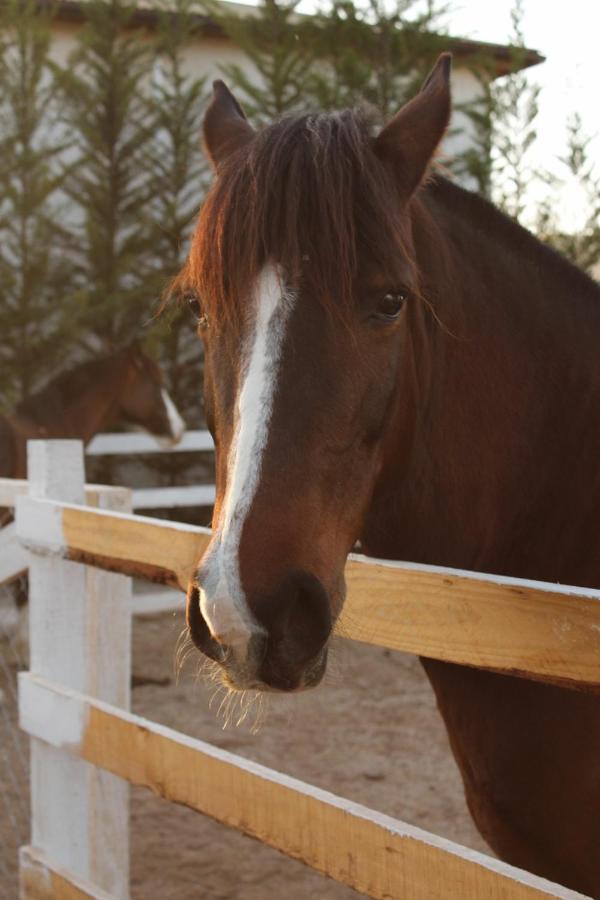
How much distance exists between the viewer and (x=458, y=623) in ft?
5.37

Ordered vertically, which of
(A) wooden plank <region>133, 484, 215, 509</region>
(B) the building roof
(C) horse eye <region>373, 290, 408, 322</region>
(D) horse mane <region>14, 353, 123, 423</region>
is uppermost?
(B) the building roof

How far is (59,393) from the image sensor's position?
25.0ft

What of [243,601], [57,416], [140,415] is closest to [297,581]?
[243,601]

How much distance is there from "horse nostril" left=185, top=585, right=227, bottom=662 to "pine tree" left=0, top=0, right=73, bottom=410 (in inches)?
294

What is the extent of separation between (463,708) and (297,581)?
742 millimetres

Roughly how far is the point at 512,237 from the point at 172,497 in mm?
5999

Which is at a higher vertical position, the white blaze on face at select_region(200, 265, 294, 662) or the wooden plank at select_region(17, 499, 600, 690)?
→ the white blaze on face at select_region(200, 265, 294, 662)

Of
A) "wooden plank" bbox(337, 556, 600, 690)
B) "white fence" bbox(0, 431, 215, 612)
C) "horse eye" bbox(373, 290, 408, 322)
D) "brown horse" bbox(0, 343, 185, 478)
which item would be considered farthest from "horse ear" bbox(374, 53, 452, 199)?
"brown horse" bbox(0, 343, 185, 478)

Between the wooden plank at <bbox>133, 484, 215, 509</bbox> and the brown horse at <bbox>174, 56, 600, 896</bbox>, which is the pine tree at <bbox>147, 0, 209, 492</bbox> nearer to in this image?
the wooden plank at <bbox>133, 484, 215, 509</bbox>

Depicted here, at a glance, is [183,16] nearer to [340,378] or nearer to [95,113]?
[95,113]

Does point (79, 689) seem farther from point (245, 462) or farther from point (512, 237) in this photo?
point (512, 237)

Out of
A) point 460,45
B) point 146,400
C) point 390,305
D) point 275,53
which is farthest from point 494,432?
point 460,45

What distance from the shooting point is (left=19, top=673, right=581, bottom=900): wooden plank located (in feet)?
5.09

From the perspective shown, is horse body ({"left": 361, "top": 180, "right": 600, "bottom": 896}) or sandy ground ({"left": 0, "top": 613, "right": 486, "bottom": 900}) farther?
sandy ground ({"left": 0, "top": 613, "right": 486, "bottom": 900})
